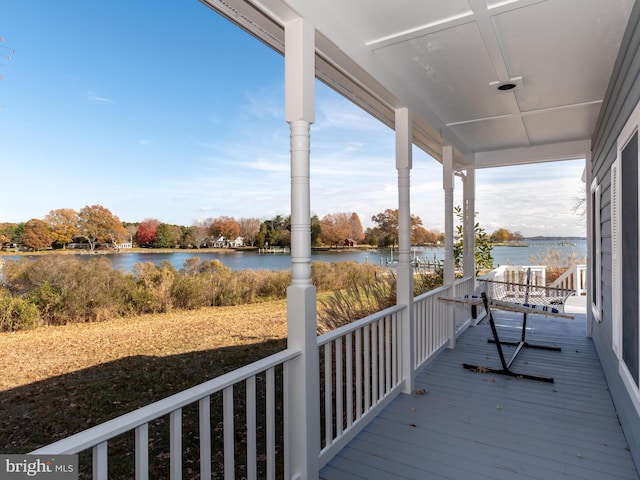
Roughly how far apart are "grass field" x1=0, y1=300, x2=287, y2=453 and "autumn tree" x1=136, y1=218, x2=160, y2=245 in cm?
137

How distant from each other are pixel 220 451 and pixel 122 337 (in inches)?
150

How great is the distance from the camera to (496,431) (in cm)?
261

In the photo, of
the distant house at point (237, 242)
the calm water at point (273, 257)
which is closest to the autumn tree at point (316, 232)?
the calm water at point (273, 257)

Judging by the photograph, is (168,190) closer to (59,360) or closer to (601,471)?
(59,360)

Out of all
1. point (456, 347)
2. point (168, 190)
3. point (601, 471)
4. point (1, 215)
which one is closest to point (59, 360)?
point (1, 215)

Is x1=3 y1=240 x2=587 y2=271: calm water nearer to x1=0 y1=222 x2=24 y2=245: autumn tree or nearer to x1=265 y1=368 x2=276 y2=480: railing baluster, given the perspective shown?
x1=0 y1=222 x2=24 y2=245: autumn tree

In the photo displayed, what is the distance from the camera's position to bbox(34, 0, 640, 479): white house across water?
74.5 inches

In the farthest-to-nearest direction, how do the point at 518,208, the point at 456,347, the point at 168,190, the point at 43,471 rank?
the point at 518,208 → the point at 168,190 → the point at 456,347 → the point at 43,471

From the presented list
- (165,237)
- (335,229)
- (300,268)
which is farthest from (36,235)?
(335,229)

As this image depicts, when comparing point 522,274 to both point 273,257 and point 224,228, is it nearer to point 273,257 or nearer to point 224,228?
point 273,257

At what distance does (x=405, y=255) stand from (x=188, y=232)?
589 cm

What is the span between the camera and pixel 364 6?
2.12 m

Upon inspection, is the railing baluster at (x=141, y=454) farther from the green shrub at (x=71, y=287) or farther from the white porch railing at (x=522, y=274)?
the white porch railing at (x=522, y=274)

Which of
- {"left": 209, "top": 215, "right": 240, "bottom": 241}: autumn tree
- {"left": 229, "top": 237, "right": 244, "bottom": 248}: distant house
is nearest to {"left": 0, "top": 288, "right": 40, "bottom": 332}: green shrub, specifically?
{"left": 209, "top": 215, "right": 240, "bottom": 241}: autumn tree
